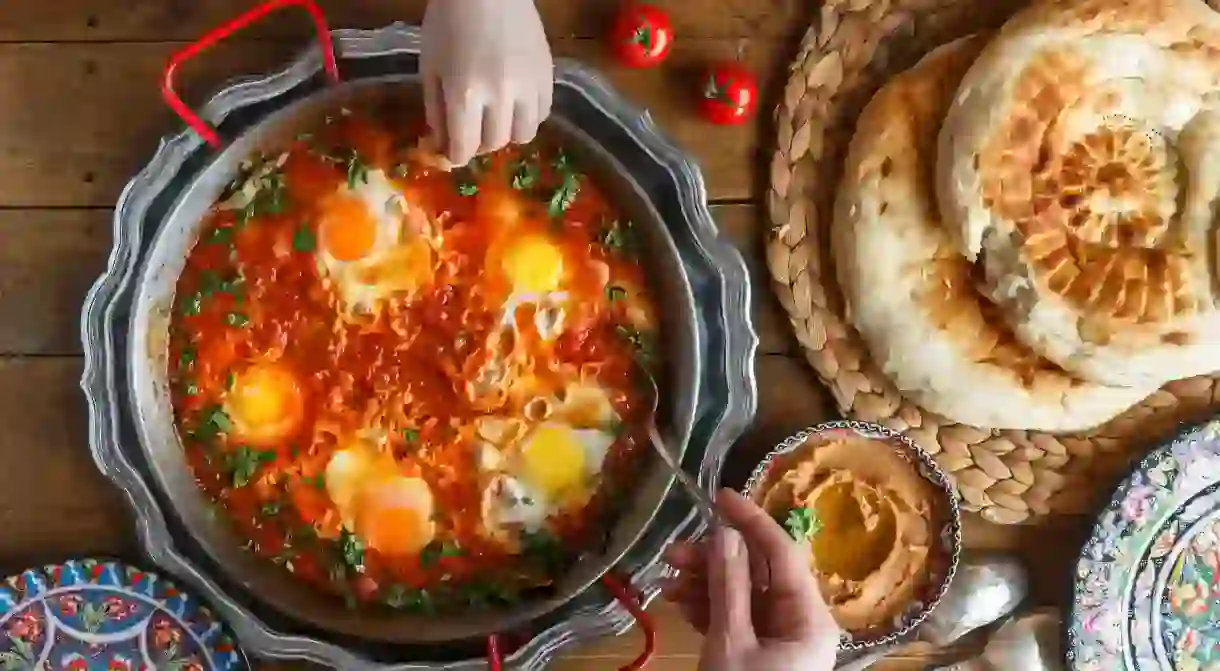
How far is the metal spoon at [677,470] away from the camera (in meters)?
1.29

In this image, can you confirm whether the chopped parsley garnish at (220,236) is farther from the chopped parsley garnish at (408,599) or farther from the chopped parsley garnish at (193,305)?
the chopped parsley garnish at (408,599)

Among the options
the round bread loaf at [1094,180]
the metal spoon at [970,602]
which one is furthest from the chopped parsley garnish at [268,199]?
the metal spoon at [970,602]

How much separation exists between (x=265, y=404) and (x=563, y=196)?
1.48 ft

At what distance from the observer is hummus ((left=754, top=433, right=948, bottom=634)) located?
57.1 inches

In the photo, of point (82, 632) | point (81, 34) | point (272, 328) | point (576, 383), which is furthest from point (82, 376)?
point (576, 383)

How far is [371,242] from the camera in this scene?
1.37 meters

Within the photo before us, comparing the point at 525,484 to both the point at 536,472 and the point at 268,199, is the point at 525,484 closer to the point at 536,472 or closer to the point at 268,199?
the point at 536,472

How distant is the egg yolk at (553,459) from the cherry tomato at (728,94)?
456mm

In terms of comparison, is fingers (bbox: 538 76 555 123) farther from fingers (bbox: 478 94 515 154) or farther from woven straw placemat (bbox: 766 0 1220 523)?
woven straw placemat (bbox: 766 0 1220 523)

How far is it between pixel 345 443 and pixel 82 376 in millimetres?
326

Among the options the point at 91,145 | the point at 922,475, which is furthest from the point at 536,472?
the point at 91,145

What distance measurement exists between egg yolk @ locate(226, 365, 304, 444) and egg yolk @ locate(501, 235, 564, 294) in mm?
306

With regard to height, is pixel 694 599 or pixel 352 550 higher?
pixel 352 550

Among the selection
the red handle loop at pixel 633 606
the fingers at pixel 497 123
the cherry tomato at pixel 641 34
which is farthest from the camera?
the cherry tomato at pixel 641 34
